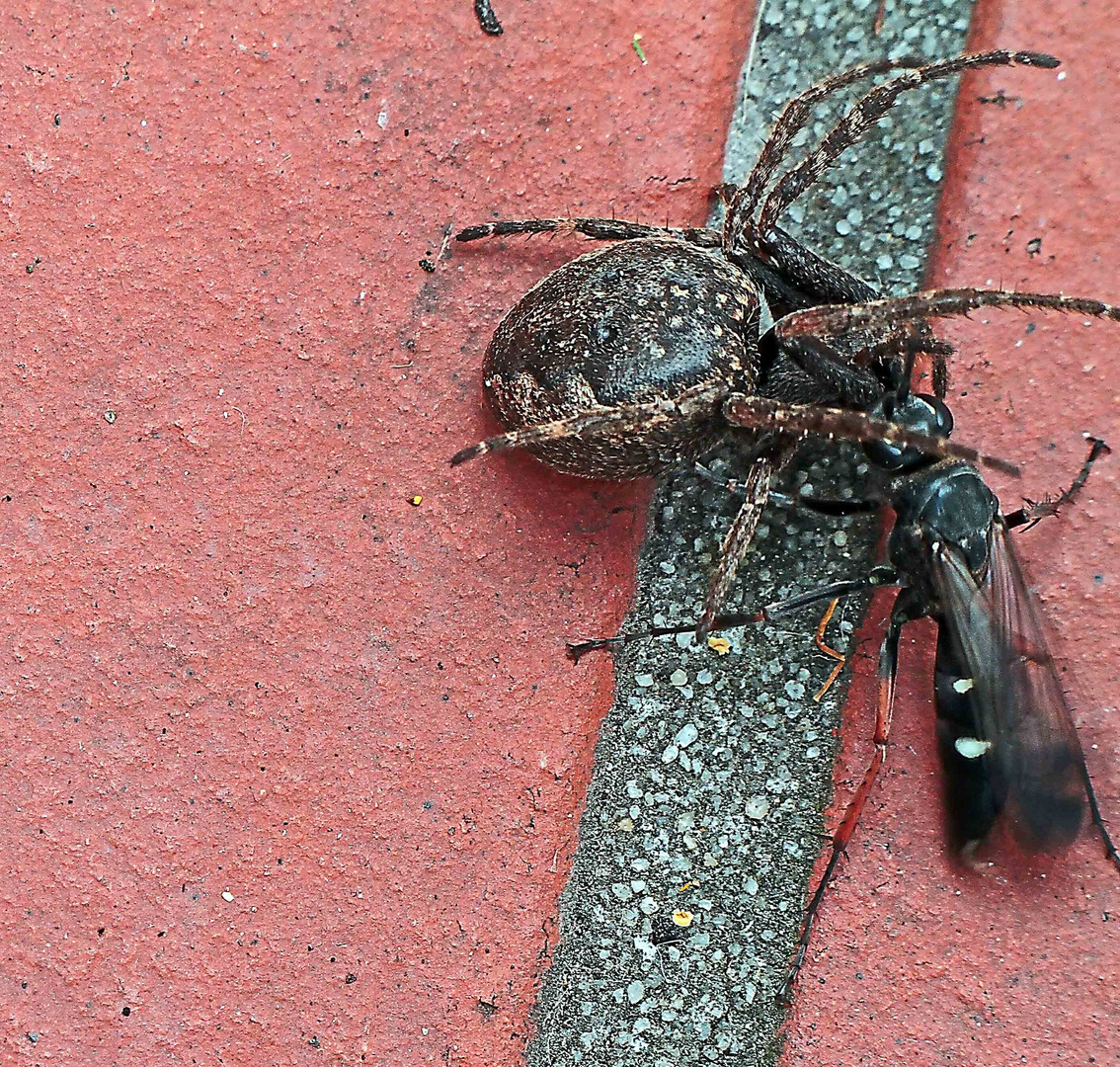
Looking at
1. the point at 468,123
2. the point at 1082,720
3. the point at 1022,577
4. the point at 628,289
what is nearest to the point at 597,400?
the point at 628,289

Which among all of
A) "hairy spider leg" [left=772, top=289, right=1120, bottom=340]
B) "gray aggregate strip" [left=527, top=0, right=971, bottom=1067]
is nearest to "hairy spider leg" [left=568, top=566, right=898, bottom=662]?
"gray aggregate strip" [left=527, top=0, right=971, bottom=1067]

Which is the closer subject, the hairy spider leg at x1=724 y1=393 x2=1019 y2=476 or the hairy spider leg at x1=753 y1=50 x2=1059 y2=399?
the hairy spider leg at x1=724 y1=393 x2=1019 y2=476

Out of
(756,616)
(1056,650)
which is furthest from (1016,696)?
(756,616)

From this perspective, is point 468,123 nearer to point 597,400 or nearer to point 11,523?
point 597,400

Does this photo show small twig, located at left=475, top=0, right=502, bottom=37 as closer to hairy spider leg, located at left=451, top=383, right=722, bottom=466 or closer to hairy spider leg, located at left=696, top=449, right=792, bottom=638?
hairy spider leg, located at left=451, top=383, right=722, bottom=466

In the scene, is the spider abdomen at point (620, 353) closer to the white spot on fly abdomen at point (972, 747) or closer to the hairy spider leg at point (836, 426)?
the hairy spider leg at point (836, 426)

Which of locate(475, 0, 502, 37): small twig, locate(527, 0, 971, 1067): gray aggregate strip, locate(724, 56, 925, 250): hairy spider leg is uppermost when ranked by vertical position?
locate(475, 0, 502, 37): small twig

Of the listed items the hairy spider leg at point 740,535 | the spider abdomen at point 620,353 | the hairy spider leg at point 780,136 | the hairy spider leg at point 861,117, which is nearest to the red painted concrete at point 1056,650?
the hairy spider leg at point 861,117
